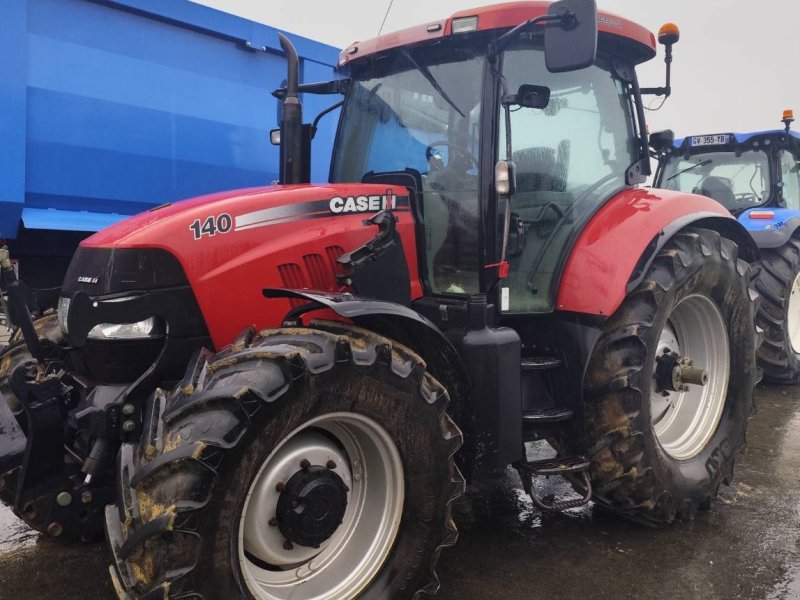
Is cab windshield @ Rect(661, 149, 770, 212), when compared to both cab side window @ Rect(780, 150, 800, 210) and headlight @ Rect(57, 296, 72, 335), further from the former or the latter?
headlight @ Rect(57, 296, 72, 335)

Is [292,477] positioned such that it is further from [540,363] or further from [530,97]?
[530,97]

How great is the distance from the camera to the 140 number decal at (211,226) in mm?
2461

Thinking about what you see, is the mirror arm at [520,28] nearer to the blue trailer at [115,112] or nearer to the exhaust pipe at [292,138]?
the exhaust pipe at [292,138]

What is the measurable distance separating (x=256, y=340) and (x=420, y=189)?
116 centimetres

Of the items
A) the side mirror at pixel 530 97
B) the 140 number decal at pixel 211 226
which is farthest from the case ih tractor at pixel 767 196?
the 140 number decal at pixel 211 226

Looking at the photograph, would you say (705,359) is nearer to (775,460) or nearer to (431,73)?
(775,460)

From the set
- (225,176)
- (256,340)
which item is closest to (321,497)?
Answer: (256,340)

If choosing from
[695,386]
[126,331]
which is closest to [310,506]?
[126,331]

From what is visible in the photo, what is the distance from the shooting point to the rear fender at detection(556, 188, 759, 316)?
9.96 ft

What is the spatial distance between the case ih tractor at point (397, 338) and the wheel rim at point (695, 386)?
1cm

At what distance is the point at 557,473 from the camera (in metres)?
2.89

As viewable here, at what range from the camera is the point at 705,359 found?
3.70 meters

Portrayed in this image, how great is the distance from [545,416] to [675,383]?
81 centimetres

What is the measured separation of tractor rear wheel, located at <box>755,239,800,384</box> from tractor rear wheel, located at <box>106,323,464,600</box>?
14.9 feet
